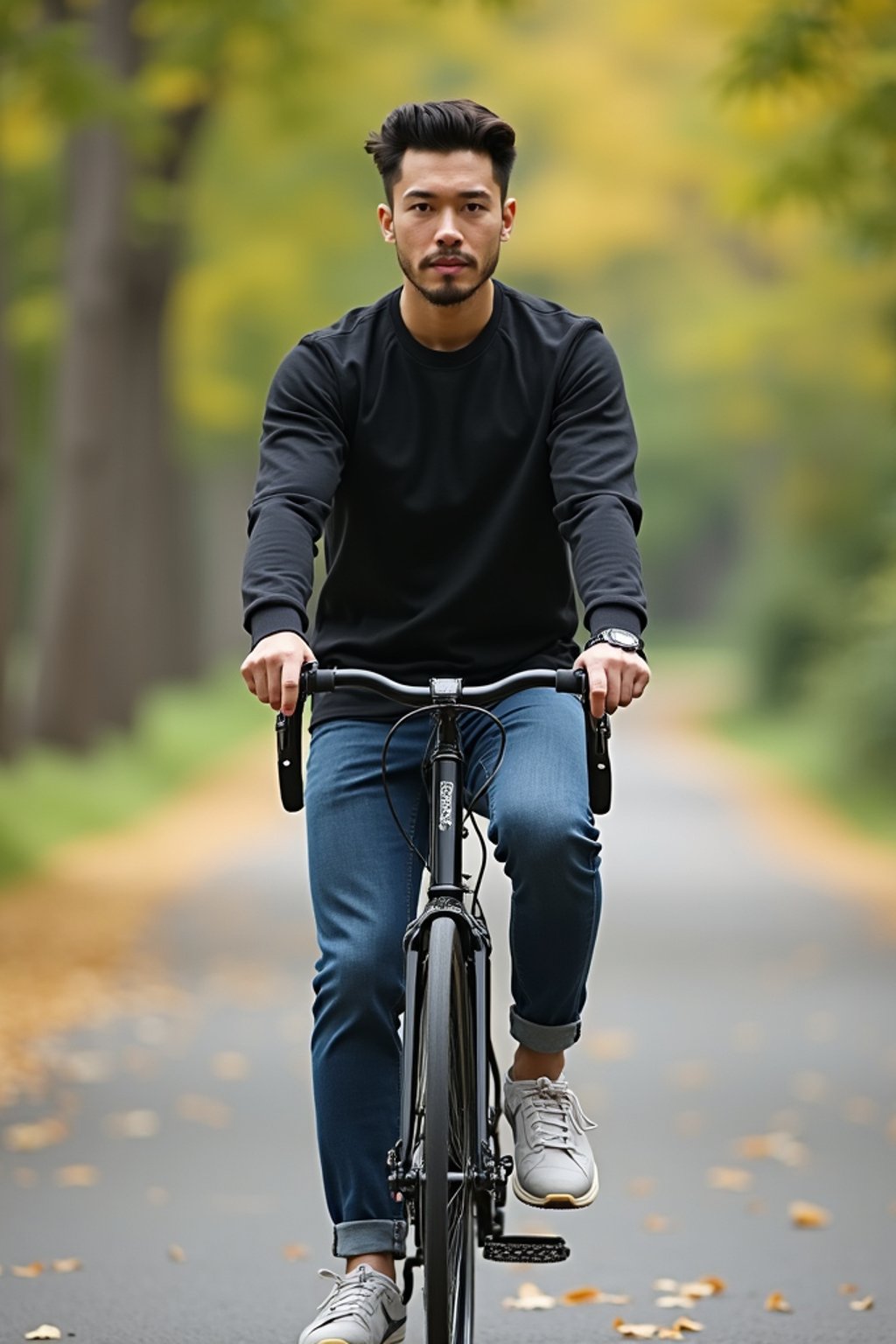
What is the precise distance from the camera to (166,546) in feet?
113

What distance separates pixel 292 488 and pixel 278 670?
426 mm

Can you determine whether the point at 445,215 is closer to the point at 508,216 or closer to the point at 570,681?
the point at 508,216

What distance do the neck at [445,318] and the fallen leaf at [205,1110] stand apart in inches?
167

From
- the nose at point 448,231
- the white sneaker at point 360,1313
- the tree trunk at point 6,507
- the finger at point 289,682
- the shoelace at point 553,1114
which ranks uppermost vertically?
the tree trunk at point 6,507

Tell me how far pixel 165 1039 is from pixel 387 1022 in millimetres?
5743

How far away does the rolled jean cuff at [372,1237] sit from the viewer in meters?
4.67

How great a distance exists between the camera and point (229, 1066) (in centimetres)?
962

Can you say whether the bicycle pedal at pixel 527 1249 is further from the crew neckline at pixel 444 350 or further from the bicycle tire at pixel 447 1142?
the crew neckline at pixel 444 350

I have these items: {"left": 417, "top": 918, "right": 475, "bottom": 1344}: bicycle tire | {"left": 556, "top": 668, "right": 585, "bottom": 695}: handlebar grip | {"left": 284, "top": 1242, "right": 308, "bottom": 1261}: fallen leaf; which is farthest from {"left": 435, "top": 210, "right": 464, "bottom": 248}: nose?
{"left": 284, "top": 1242, "right": 308, "bottom": 1261}: fallen leaf

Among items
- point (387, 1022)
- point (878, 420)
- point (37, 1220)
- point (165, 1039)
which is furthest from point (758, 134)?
point (387, 1022)

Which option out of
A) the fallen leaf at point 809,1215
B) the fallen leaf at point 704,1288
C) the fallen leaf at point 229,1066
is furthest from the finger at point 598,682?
the fallen leaf at point 229,1066

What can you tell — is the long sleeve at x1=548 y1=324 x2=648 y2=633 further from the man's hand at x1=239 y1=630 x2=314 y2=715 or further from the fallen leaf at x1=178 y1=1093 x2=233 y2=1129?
the fallen leaf at x1=178 y1=1093 x2=233 y2=1129

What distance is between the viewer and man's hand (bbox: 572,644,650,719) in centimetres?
436

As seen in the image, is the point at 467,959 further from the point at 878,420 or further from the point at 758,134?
the point at 878,420
